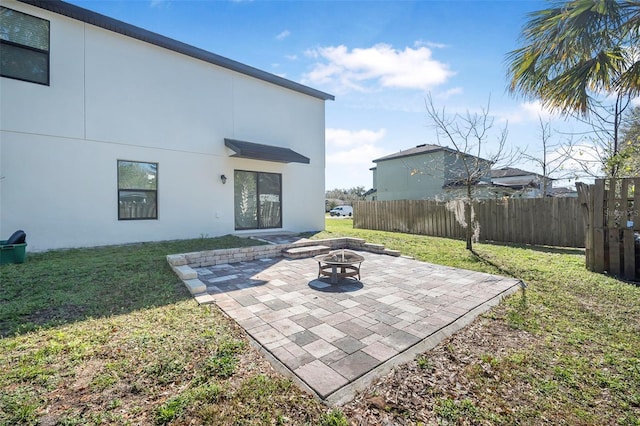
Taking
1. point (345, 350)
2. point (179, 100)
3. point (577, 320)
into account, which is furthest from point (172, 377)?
point (179, 100)

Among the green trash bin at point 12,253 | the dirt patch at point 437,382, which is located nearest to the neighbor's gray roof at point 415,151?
the dirt patch at point 437,382

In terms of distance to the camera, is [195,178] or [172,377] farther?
[195,178]

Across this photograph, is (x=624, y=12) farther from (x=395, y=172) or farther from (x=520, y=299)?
(x=395, y=172)

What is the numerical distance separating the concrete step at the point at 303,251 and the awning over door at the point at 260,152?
11.4 ft

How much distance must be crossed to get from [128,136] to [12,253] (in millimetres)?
3960

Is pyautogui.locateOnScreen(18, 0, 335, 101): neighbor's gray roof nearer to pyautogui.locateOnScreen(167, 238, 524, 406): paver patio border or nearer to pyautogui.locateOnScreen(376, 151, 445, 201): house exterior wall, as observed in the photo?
pyautogui.locateOnScreen(167, 238, 524, 406): paver patio border

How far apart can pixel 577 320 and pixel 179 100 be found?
10.9 meters

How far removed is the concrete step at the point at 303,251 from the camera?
8.00 m

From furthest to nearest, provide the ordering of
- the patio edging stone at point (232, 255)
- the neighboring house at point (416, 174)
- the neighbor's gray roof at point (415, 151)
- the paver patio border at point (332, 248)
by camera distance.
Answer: the neighbor's gray roof at point (415, 151)
the neighboring house at point (416, 174)
the patio edging stone at point (232, 255)
the paver patio border at point (332, 248)

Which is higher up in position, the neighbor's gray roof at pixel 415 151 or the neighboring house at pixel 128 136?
the neighbor's gray roof at pixel 415 151

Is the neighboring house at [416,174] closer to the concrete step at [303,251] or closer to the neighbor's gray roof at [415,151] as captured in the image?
the neighbor's gray roof at [415,151]

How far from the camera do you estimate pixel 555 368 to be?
283cm

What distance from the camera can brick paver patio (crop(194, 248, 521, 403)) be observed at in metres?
2.83

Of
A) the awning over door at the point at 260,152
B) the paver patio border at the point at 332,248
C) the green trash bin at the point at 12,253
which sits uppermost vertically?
the awning over door at the point at 260,152
